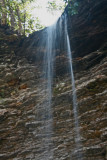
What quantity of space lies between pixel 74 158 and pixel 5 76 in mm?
5469

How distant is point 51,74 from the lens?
23.8 ft

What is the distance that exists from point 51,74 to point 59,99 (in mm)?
1978

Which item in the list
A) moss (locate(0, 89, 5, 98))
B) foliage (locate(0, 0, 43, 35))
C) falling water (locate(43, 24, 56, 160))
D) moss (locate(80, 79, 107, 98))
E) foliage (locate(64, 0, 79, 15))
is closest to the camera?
falling water (locate(43, 24, 56, 160))

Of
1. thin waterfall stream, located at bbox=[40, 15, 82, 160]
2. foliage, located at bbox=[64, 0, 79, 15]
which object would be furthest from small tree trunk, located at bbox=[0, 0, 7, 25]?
foliage, located at bbox=[64, 0, 79, 15]

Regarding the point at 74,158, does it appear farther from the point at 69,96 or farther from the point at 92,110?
the point at 69,96

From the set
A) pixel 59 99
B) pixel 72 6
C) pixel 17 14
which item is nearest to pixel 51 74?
pixel 59 99

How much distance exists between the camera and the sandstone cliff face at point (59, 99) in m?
4.02

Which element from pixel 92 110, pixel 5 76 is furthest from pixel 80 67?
pixel 5 76

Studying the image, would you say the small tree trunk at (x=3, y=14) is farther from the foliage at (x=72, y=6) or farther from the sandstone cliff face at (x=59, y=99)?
the foliage at (x=72, y=6)

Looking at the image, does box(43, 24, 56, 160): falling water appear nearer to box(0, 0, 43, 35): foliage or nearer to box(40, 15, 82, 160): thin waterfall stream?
box(40, 15, 82, 160): thin waterfall stream

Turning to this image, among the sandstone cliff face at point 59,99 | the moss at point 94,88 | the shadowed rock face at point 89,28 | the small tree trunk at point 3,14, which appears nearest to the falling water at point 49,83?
the sandstone cliff face at point 59,99

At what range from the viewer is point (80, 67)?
679 cm

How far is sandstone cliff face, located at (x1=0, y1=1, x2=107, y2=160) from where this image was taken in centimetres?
402

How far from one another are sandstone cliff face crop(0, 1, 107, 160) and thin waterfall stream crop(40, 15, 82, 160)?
11cm
